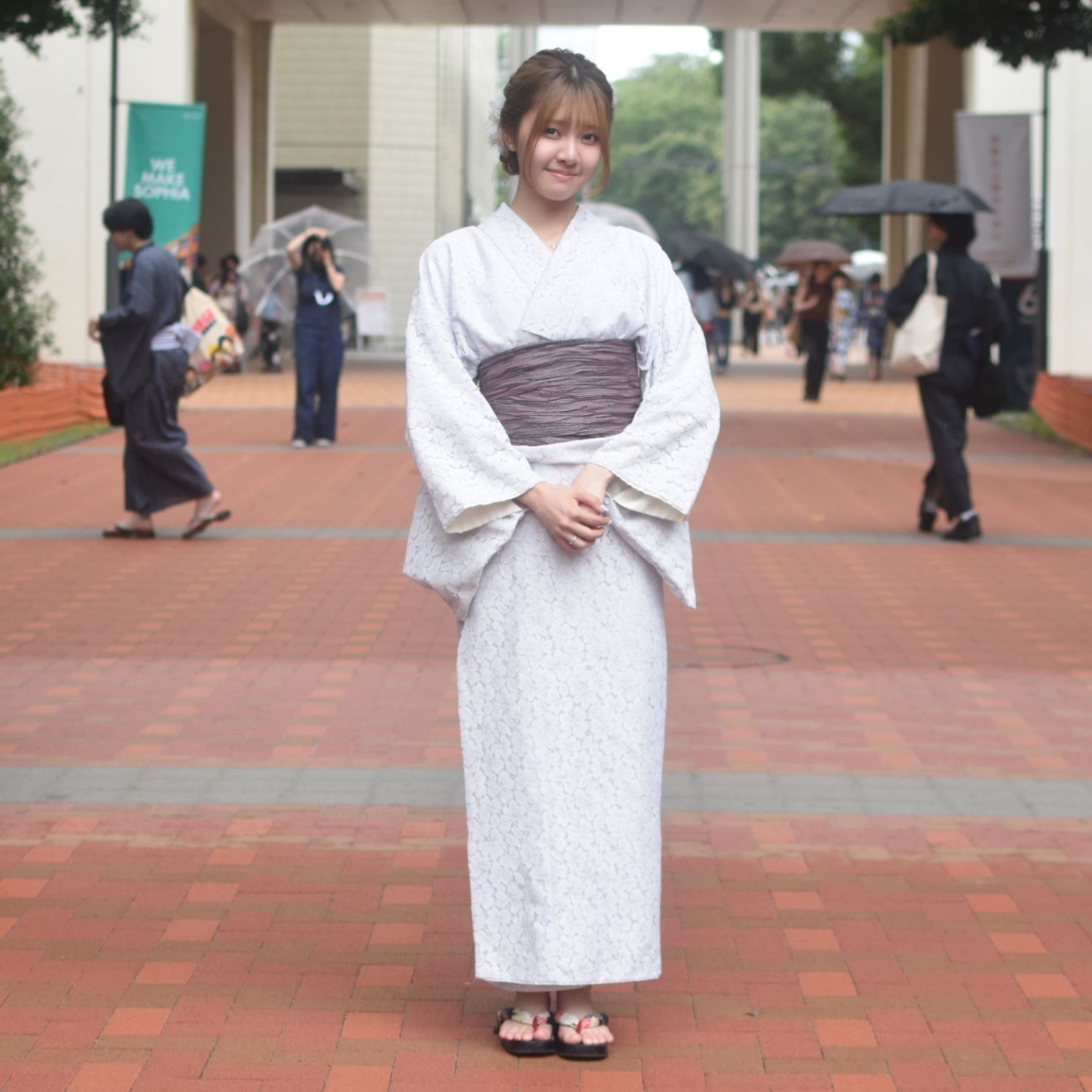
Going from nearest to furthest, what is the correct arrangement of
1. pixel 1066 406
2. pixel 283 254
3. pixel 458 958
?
pixel 458 958 → pixel 1066 406 → pixel 283 254

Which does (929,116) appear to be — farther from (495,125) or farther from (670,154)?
(670,154)

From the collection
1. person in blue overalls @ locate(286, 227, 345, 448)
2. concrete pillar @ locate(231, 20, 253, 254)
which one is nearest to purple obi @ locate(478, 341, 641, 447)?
person in blue overalls @ locate(286, 227, 345, 448)

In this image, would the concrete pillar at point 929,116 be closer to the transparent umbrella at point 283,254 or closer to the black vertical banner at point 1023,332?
the black vertical banner at point 1023,332

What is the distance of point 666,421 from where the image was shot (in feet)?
12.7

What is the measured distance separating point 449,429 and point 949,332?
8114mm

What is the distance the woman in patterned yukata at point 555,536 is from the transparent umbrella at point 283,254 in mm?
16833

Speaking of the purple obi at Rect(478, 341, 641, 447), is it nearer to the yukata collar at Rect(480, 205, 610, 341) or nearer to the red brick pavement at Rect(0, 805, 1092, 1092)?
the yukata collar at Rect(480, 205, 610, 341)

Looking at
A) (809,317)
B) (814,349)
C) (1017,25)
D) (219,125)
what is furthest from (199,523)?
(219,125)

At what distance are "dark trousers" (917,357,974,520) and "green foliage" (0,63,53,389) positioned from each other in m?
10.4

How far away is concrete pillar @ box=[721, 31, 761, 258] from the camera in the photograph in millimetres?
52625

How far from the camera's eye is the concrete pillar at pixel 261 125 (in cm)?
3384

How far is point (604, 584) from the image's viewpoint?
12.7ft

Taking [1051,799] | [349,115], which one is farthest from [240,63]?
[1051,799]

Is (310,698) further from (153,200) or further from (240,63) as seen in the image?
(240,63)
